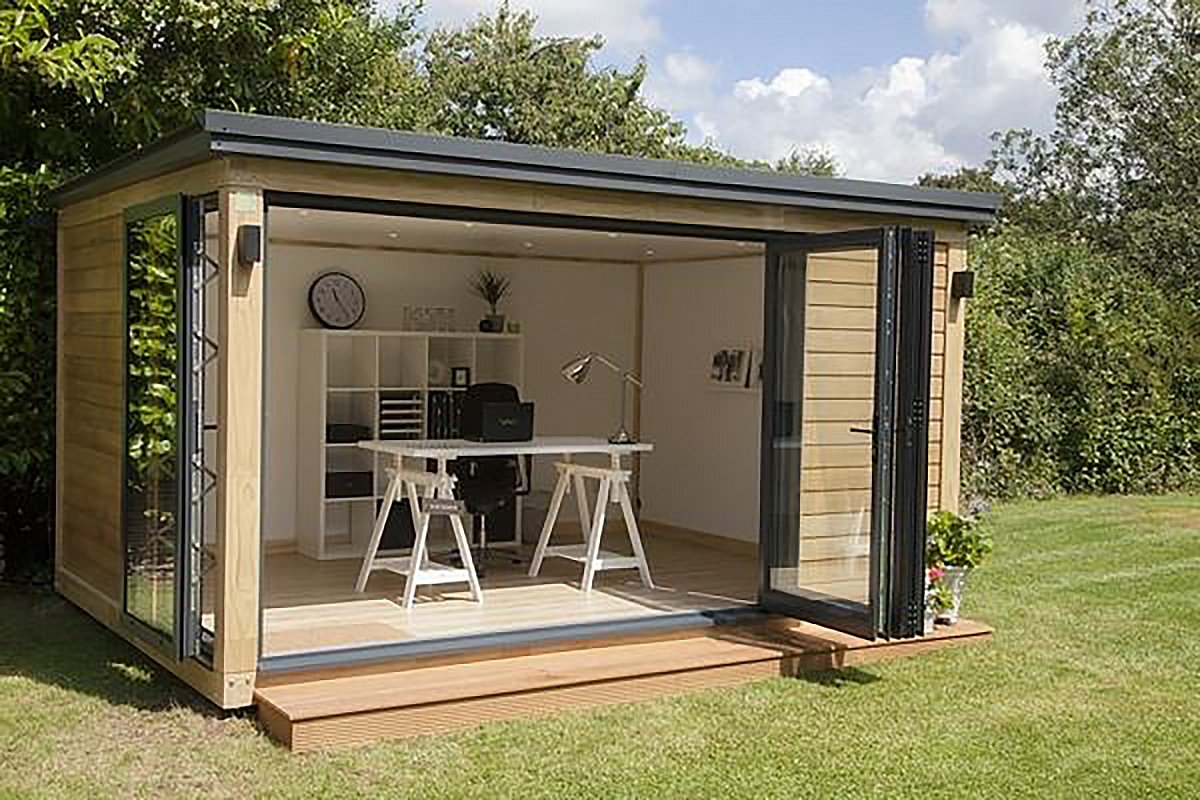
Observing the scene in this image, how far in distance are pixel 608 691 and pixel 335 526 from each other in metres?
3.67

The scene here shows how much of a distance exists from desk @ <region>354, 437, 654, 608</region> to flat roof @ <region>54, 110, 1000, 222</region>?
1708mm

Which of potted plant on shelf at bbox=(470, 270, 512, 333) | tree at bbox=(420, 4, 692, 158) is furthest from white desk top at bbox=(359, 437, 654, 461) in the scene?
tree at bbox=(420, 4, 692, 158)

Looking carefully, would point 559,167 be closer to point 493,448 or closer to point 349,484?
point 493,448

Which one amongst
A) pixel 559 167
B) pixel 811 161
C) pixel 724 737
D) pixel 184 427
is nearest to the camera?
pixel 724 737

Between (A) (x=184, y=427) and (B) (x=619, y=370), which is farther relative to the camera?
(B) (x=619, y=370)

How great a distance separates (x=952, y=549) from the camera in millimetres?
7051

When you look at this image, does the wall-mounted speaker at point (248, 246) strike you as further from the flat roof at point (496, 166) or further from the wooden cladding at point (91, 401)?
the wooden cladding at point (91, 401)

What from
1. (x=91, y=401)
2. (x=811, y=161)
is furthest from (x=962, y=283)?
(x=811, y=161)

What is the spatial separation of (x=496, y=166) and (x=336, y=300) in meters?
3.58

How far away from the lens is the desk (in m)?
7.20

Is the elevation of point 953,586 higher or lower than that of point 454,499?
lower

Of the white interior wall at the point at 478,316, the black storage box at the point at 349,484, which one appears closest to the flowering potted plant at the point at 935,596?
the black storage box at the point at 349,484

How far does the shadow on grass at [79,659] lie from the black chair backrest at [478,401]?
7.21 feet

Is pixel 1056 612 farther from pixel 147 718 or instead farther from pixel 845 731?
pixel 147 718
